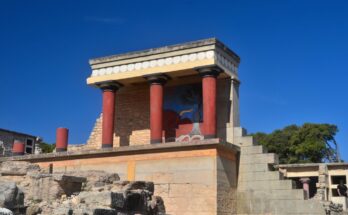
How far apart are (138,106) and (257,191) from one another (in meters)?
7.13

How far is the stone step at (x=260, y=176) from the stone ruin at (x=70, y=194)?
20.8ft

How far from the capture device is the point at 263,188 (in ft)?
56.5

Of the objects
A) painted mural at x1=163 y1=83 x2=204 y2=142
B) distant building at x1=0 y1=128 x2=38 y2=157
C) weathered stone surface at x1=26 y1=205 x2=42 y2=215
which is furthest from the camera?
distant building at x1=0 y1=128 x2=38 y2=157

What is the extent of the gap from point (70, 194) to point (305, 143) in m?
37.4

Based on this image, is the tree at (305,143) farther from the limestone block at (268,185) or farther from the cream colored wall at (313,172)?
the limestone block at (268,185)

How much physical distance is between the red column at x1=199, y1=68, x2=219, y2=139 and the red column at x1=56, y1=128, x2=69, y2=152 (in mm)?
6706

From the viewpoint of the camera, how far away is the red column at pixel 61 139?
69.4 feet

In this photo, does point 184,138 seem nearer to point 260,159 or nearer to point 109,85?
point 260,159

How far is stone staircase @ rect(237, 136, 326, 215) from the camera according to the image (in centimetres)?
1647

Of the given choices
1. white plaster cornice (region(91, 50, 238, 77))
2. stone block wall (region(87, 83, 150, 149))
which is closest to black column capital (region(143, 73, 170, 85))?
white plaster cornice (region(91, 50, 238, 77))

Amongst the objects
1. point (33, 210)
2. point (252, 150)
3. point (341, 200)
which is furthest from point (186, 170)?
point (341, 200)

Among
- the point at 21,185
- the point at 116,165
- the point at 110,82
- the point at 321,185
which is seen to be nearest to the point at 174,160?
the point at 116,165

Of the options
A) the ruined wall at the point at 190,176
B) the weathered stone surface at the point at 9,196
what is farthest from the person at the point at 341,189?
the weathered stone surface at the point at 9,196

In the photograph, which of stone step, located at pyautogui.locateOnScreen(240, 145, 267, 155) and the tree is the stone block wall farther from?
the tree
